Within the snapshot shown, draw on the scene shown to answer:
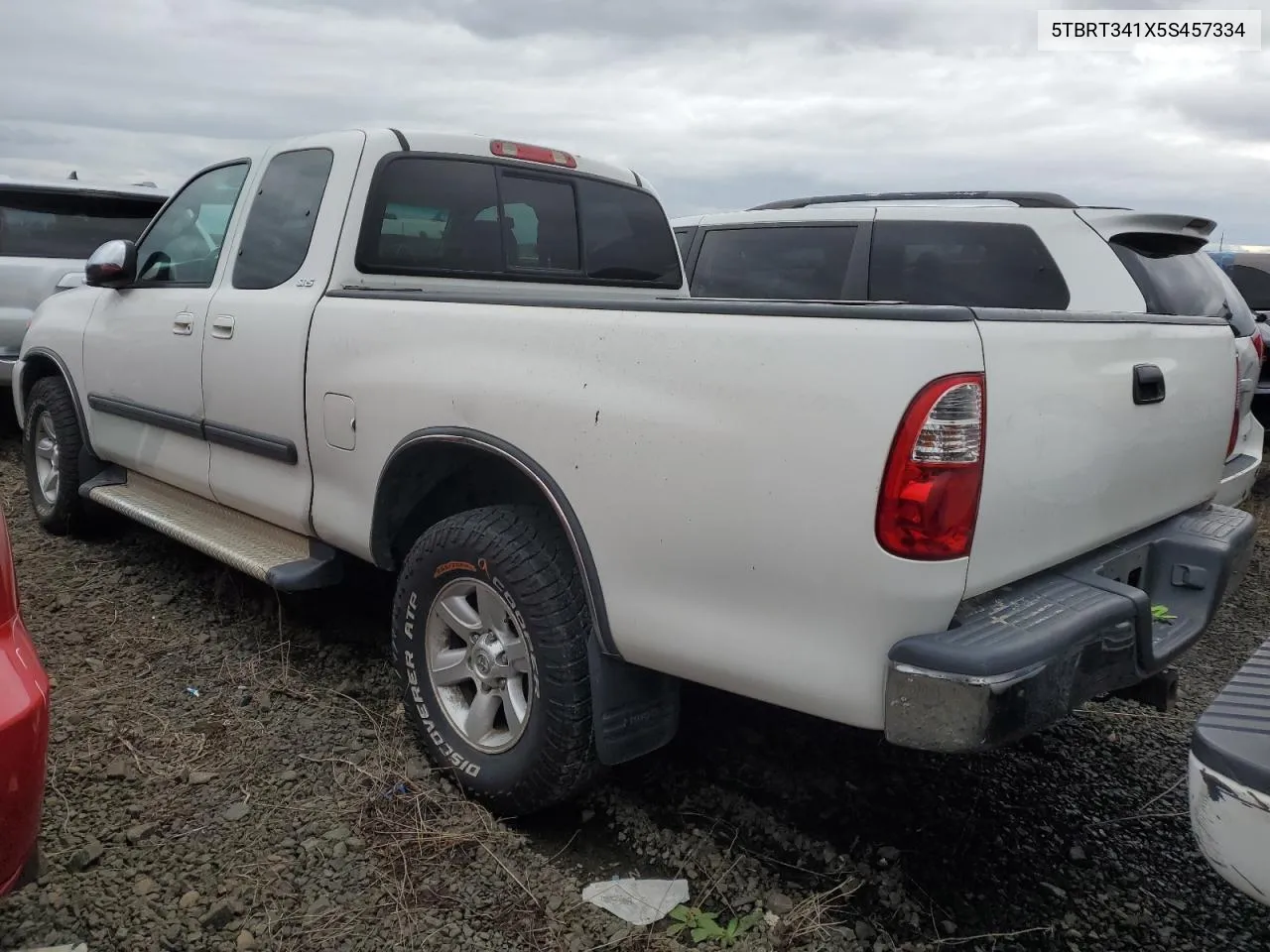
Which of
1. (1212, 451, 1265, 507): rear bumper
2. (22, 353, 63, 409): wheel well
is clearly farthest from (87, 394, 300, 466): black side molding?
(1212, 451, 1265, 507): rear bumper

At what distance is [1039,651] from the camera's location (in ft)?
6.46

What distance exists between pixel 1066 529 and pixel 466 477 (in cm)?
165

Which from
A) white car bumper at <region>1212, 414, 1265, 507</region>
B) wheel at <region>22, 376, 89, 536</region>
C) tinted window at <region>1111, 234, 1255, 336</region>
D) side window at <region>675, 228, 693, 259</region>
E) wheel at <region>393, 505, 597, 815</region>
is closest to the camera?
wheel at <region>393, 505, 597, 815</region>

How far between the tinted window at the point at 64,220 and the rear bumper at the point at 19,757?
5.78 meters

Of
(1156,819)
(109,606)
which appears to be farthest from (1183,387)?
(109,606)

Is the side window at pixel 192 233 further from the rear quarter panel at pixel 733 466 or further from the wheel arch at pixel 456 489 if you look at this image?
the rear quarter panel at pixel 733 466

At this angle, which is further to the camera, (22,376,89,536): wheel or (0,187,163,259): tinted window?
(0,187,163,259): tinted window

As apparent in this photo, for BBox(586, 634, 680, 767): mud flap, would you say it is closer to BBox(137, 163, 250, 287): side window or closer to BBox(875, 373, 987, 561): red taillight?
BBox(875, 373, 987, 561): red taillight

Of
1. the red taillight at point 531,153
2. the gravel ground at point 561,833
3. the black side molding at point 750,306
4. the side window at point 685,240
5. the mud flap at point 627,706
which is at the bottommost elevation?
the gravel ground at point 561,833

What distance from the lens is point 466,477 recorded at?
306cm

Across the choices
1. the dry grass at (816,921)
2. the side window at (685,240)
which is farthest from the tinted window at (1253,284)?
the dry grass at (816,921)

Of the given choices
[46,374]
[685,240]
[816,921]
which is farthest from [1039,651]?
[46,374]

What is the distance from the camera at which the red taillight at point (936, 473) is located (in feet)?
6.23

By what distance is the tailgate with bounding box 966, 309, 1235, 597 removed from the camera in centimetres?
200
